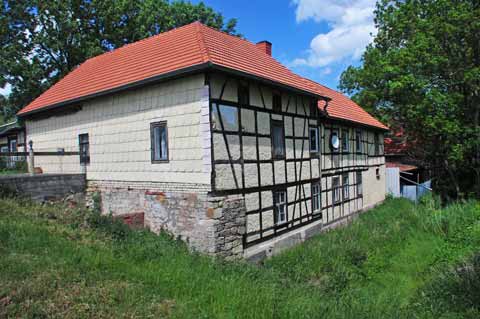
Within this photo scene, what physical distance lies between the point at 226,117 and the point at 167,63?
7.61 feet

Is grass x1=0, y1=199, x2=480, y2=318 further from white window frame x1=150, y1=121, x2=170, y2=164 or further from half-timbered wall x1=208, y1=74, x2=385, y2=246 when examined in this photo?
white window frame x1=150, y1=121, x2=170, y2=164

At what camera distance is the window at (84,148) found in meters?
11.4

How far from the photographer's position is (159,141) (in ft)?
30.0

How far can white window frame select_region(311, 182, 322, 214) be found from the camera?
12070 millimetres

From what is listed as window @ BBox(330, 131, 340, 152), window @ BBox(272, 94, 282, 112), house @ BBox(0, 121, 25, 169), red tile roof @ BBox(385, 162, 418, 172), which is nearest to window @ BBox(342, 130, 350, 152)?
window @ BBox(330, 131, 340, 152)

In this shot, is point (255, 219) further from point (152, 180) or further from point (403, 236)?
point (403, 236)

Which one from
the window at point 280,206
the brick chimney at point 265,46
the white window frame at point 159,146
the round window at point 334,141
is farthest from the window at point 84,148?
the round window at point 334,141

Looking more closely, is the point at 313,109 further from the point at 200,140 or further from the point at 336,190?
the point at 200,140

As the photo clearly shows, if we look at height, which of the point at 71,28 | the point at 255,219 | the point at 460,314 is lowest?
the point at 460,314

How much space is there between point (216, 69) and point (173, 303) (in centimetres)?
511

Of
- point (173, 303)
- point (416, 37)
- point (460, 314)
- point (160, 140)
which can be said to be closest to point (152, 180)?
point (160, 140)

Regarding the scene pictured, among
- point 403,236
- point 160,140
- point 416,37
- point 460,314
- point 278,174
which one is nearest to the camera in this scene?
point 460,314

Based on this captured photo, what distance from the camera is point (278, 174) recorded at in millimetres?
10133

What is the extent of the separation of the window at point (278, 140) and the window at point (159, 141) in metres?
3.18
